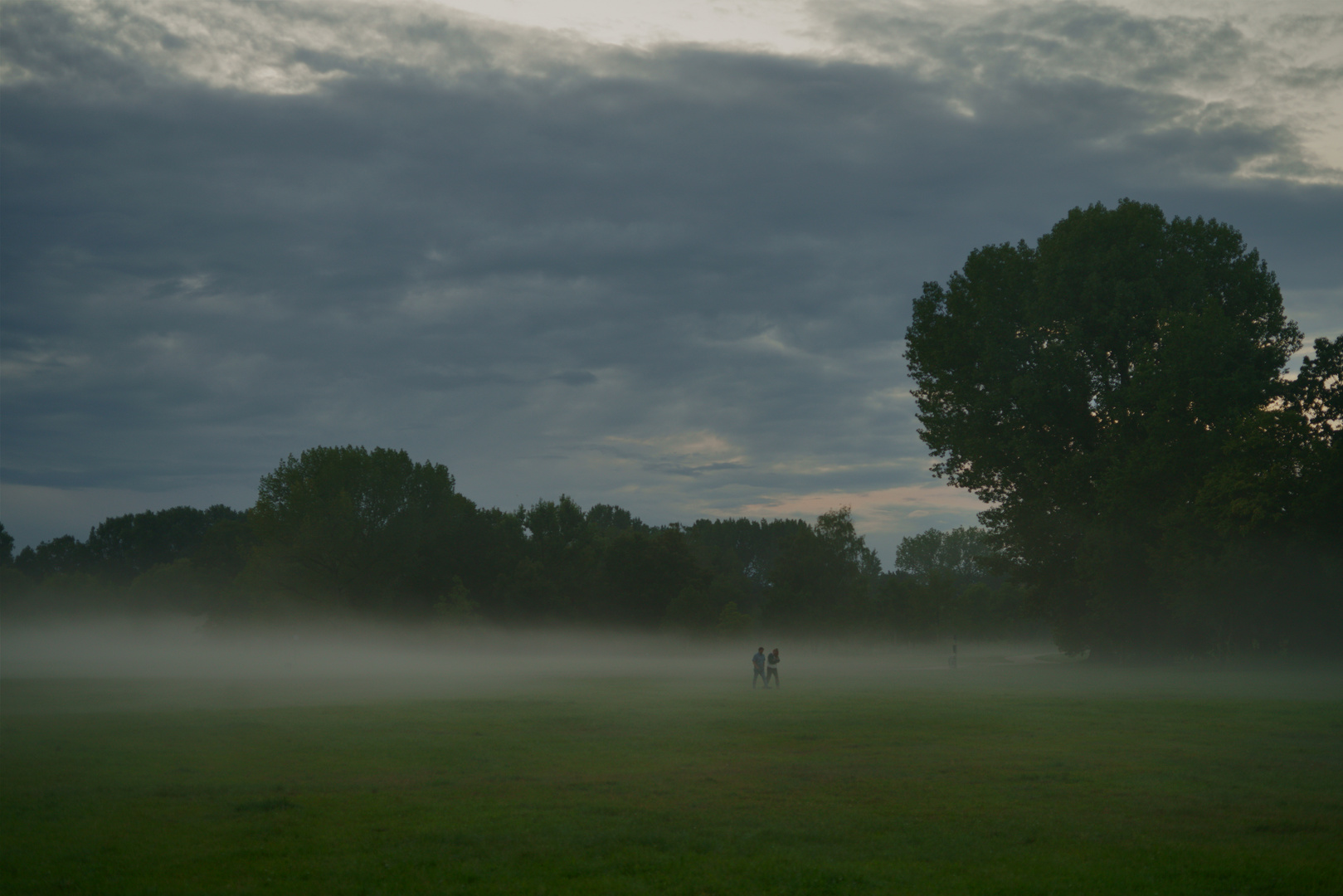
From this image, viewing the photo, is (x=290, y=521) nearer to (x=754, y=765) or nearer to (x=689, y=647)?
(x=689, y=647)

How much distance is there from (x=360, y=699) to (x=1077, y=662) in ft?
154

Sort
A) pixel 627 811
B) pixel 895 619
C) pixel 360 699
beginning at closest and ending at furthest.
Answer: pixel 627 811 < pixel 360 699 < pixel 895 619

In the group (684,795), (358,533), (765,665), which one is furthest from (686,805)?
(358,533)

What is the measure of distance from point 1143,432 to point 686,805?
1850 inches

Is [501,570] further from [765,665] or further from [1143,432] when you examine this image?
[1143,432]

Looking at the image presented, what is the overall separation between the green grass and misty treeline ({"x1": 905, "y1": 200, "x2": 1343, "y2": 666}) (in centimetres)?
2194

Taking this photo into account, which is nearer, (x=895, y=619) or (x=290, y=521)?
(x=290, y=521)

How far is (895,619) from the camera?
116m

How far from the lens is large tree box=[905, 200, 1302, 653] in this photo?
48656 millimetres

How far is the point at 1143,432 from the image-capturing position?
2076 inches

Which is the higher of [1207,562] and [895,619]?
[1207,562]

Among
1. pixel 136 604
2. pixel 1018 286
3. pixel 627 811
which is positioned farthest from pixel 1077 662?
pixel 136 604

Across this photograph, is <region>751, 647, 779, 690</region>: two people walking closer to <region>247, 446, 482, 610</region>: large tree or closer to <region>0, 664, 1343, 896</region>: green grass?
<region>0, 664, 1343, 896</region>: green grass

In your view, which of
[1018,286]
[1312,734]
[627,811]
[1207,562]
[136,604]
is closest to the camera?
[627,811]
